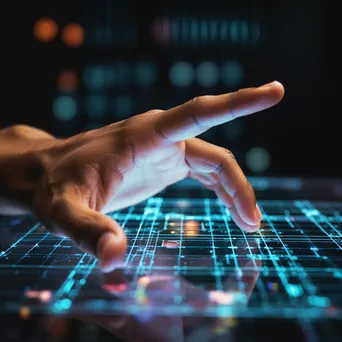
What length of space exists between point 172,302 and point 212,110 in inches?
12.2

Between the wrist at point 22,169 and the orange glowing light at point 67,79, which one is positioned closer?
the wrist at point 22,169

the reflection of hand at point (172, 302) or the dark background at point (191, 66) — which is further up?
the dark background at point (191, 66)

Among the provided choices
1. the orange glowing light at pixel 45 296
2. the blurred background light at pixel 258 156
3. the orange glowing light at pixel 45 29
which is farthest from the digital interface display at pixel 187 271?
the orange glowing light at pixel 45 29

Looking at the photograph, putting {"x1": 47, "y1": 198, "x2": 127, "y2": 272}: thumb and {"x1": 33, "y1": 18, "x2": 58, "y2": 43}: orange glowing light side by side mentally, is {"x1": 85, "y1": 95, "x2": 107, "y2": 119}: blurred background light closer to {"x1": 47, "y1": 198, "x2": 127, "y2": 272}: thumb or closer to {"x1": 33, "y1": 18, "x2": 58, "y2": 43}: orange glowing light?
{"x1": 33, "y1": 18, "x2": 58, "y2": 43}: orange glowing light

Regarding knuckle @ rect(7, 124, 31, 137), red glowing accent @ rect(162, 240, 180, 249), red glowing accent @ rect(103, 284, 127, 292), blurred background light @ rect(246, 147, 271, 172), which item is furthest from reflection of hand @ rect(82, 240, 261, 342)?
blurred background light @ rect(246, 147, 271, 172)

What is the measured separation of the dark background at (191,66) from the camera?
9.04ft

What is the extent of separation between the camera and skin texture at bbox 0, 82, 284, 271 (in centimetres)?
69

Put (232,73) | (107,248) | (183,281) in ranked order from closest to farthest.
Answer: (107,248) < (183,281) < (232,73)

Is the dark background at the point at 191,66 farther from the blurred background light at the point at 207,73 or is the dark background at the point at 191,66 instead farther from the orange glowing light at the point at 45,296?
the orange glowing light at the point at 45,296

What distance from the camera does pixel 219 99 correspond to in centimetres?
74

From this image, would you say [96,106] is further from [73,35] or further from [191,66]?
[191,66]

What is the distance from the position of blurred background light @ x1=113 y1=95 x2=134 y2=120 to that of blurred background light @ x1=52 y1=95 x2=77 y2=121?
0.26 metres

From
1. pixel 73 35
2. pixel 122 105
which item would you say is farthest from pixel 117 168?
pixel 73 35

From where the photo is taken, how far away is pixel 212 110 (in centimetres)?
75
